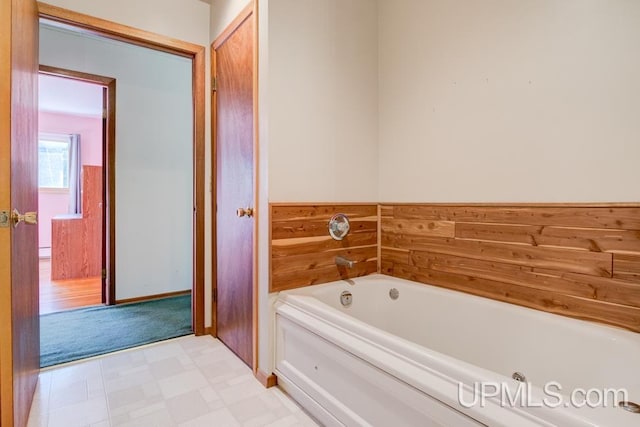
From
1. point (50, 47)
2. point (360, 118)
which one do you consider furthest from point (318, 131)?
point (50, 47)

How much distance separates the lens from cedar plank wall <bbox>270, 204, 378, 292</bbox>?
5.94 feet

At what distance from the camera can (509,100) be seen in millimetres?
1636

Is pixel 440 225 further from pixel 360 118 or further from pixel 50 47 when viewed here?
pixel 50 47

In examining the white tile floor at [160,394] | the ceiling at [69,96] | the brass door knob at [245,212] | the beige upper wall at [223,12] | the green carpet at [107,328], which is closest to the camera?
the white tile floor at [160,394]

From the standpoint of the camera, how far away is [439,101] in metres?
1.96

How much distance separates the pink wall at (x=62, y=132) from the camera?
5910 mm

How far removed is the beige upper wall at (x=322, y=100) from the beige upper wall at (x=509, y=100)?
0.15 metres

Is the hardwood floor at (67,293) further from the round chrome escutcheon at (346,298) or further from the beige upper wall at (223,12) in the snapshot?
the beige upper wall at (223,12)

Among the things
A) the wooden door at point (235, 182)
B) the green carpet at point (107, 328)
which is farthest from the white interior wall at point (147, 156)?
the wooden door at point (235, 182)

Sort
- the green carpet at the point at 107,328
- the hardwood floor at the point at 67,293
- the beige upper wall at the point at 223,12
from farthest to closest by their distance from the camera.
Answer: the hardwood floor at the point at 67,293
the green carpet at the point at 107,328
the beige upper wall at the point at 223,12

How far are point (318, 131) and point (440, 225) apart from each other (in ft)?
3.11

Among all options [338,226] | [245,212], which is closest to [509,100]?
[338,226]

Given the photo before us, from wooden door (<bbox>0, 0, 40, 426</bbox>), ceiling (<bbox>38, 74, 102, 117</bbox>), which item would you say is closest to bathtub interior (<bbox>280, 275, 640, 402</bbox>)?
wooden door (<bbox>0, 0, 40, 426</bbox>)

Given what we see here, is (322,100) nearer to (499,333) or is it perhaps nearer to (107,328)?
(499,333)
